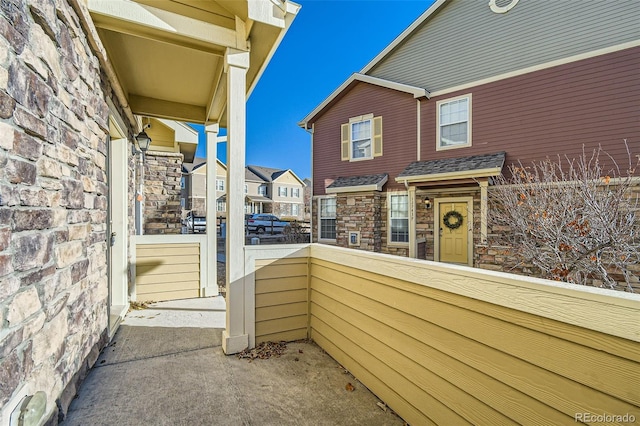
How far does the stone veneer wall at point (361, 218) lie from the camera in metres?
8.79

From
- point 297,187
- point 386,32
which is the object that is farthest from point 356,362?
point 297,187

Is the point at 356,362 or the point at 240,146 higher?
the point at 240,146

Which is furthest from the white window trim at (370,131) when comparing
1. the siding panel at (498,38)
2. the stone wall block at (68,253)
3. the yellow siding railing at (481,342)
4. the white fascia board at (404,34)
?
the stone wall block at (68,253)

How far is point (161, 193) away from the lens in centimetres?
596

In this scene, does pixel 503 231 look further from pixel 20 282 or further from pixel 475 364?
pixel 20 282

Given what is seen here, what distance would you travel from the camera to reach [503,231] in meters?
6.34

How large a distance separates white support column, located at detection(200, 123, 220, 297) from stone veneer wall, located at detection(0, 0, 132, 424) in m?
2.18

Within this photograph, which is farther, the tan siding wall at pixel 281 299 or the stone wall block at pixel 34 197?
the tan siding wall at pixel 281 299

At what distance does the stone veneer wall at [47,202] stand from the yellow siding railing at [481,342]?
1.89 metres

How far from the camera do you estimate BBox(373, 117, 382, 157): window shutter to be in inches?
353

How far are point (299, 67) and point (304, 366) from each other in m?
24.4

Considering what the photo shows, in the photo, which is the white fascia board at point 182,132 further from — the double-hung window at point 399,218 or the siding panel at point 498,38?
the siding panel at point 498,38

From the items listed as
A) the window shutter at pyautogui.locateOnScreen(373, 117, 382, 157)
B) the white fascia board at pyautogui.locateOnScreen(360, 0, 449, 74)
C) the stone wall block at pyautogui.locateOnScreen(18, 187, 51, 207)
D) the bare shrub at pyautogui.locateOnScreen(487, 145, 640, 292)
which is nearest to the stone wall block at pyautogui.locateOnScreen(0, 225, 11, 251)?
the stone wall block at pyautogui.locateOnScreen(18, 187, 51, 207)

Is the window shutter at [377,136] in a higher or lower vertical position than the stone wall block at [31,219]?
higher
